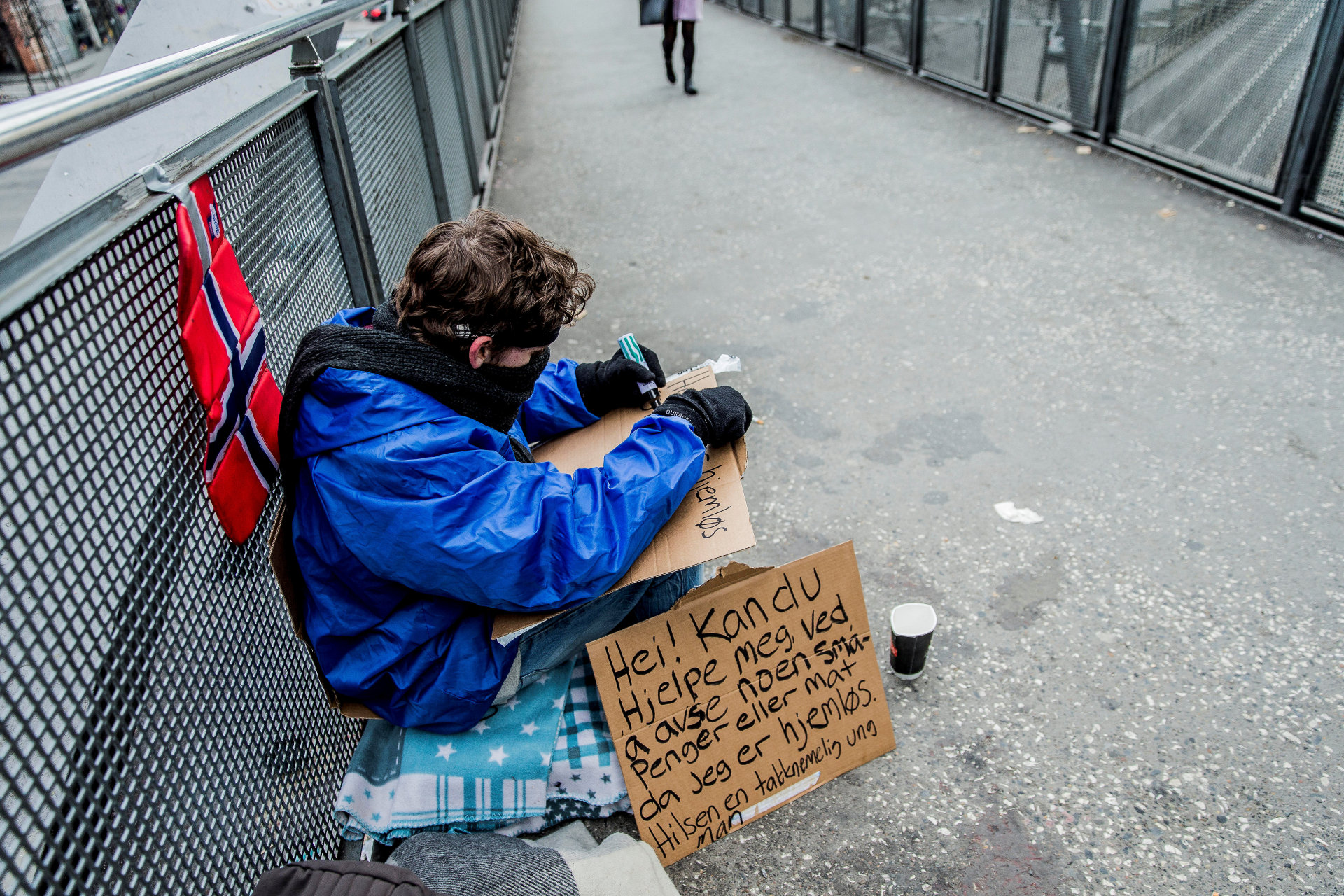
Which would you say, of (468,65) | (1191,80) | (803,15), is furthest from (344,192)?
(803,15)

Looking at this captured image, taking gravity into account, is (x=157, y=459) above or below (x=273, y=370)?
above

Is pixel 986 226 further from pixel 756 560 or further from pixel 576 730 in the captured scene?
pixel 576 730

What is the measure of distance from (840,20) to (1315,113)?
23.1 ft

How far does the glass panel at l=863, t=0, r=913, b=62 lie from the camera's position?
30.1 feet

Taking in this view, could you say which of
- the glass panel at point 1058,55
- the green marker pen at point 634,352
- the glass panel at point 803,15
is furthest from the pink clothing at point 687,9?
the green marker pen at point 634,352

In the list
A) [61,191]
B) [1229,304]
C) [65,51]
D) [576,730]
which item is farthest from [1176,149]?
[65,51]

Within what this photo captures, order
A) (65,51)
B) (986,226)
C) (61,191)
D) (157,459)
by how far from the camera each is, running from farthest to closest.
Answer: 1. (65,51)
2. (986,226)
3. (61,191)
4. (157,459)

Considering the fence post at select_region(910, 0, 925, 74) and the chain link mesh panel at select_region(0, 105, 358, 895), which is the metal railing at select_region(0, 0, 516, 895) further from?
the fence post at select_region(910, 0, 925, 74)

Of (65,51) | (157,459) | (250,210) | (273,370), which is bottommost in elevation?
(65,51)

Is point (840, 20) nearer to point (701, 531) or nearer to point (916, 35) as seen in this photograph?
point (916, 35)

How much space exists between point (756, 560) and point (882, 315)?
6.35 ft

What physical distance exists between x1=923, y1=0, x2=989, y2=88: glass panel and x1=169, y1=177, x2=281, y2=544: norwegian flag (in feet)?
24.5

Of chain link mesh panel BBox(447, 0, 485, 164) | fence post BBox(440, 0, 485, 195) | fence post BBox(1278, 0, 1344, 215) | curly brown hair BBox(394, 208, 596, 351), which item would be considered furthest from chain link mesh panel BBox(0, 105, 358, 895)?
fence post BBox(1278, 0, 1344, 215)

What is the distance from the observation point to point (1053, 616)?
265 centimetres
